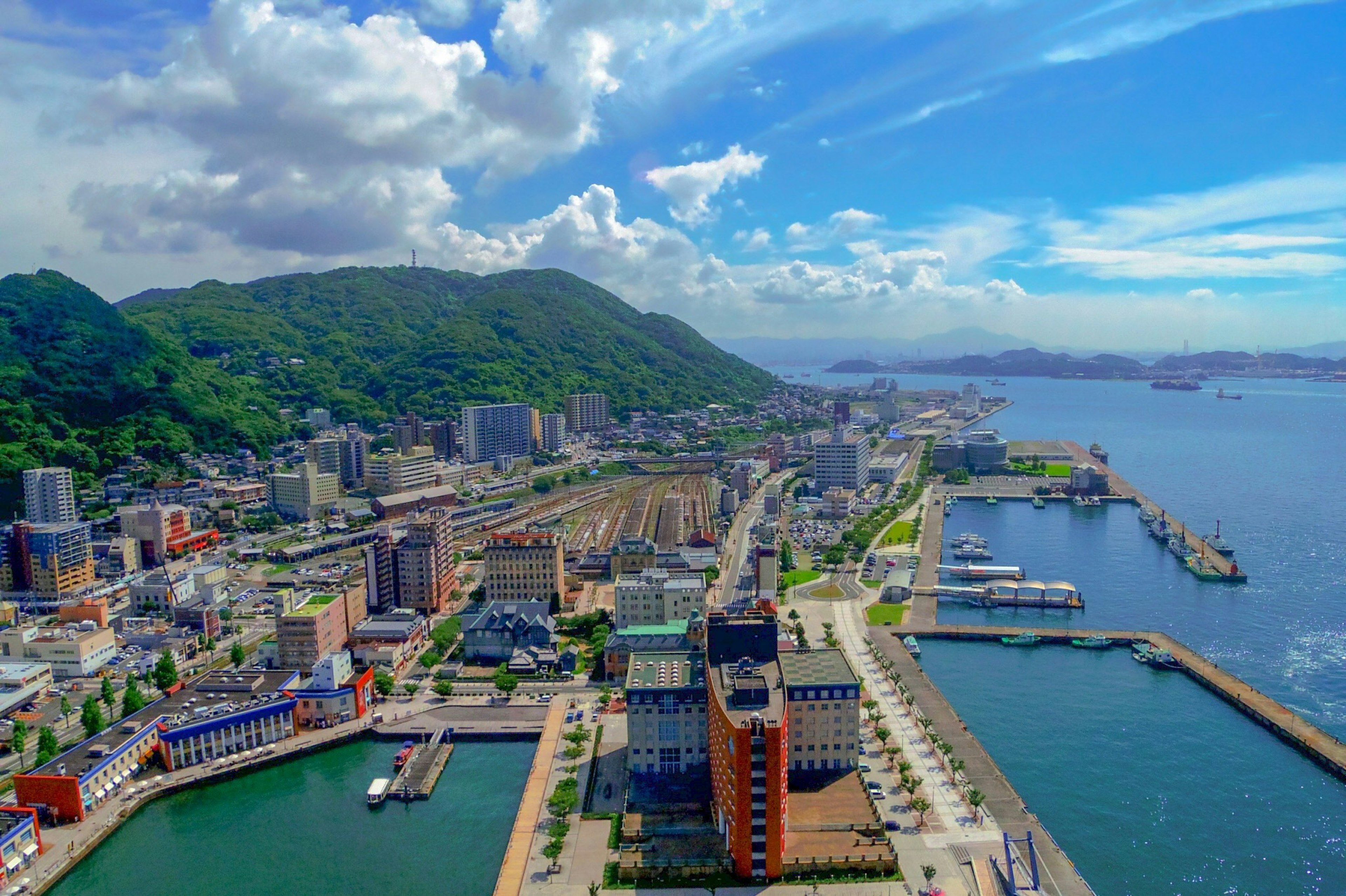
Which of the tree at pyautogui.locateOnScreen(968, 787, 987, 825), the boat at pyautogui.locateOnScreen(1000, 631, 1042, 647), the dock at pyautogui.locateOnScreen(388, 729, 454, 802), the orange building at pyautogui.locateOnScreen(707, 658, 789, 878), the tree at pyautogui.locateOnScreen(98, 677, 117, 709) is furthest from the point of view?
the boat at pyautogui.locateOnScreen(1000, 631, 1042, 647)

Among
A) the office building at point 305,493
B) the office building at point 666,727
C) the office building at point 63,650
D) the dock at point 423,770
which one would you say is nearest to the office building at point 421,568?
the office building at point 63,650

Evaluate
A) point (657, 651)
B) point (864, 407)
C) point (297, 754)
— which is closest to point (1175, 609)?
point (657, 651)

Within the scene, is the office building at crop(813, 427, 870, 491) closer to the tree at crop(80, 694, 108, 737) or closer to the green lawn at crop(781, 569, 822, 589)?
the green lawn at crop(781, 569, 822, 589)

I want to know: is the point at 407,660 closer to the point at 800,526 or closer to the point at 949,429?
the point at 800,526

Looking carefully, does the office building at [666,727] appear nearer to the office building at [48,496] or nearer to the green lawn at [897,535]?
the green lawn at [897,535]

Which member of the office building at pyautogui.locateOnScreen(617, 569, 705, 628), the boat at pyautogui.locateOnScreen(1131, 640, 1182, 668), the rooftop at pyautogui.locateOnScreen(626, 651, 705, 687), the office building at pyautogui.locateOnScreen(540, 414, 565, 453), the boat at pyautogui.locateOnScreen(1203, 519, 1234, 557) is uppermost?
the office building at pyautogui.locateOnScreen(540, 414, 565, 453)

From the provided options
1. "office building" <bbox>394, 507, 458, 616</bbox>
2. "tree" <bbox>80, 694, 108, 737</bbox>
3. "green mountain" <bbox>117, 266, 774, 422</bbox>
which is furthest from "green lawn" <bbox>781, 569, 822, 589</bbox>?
"green mountain" <bbox>117, 266, 774, 422</bbox>

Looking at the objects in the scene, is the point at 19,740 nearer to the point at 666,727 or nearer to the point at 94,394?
the point at 666,727
